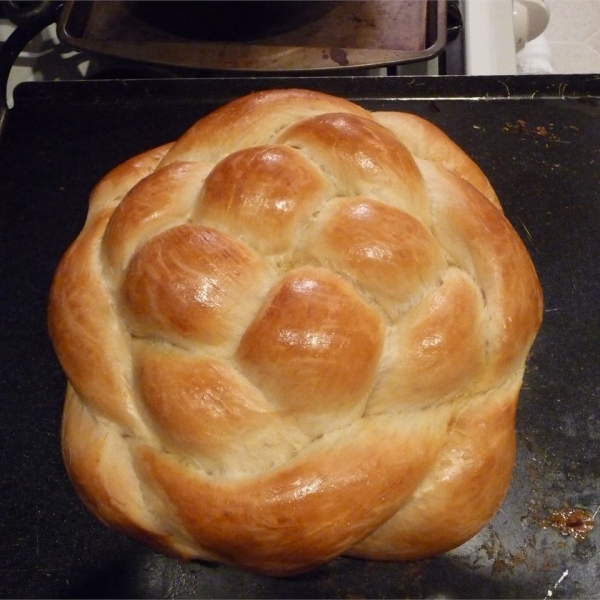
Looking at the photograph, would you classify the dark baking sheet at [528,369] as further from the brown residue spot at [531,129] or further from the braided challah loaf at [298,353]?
the braided challah loaf at [298,353]

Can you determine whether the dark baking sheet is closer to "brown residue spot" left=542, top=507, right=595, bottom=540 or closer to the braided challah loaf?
"brown residue spot" left=542, top=507, right=595, bottom=540

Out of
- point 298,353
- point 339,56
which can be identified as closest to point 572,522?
point 298,353

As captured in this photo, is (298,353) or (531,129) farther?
(531,129)

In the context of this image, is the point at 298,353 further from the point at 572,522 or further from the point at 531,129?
the point at 531,129

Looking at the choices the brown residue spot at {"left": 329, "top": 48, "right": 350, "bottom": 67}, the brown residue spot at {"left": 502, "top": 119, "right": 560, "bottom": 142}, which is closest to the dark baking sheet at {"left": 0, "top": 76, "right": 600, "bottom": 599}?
the brown residue spot at {"left": 502, "top": 119, "right": 560, "bottom": 142}

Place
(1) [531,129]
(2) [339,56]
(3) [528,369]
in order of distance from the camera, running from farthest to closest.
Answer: (2) [339,56] → (1) [531,129] → (3) [528,369]

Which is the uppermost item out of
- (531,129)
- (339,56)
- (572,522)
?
(339,56)
